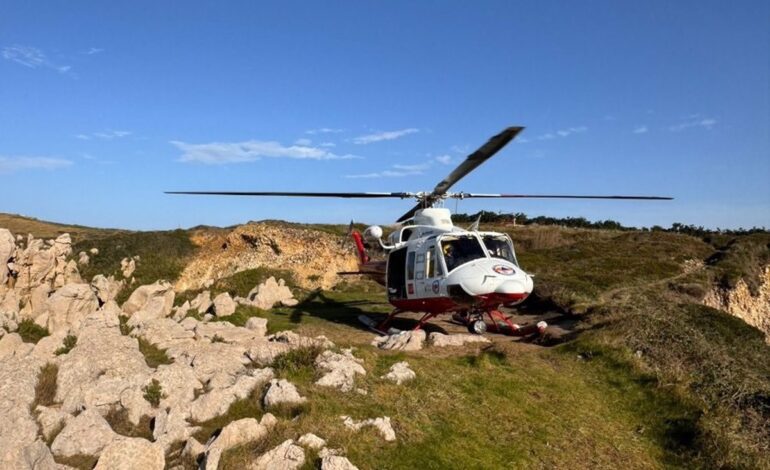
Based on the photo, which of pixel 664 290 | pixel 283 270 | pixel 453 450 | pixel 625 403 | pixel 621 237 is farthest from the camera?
pixel 621 237

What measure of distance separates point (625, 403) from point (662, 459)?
241cm

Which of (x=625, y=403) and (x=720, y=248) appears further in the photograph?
(x=720, y=248)

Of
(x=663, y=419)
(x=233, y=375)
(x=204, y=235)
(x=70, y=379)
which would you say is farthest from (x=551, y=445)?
(x=204, y=235)

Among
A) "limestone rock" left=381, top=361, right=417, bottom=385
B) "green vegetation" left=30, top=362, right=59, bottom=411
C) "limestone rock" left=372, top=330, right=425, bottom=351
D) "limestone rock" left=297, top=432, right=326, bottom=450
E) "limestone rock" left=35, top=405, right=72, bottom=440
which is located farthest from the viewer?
"limestone rock" left=372, top=330, right=425, bottom=351

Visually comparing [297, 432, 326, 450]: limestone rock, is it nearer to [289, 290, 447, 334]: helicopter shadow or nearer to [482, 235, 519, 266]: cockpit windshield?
[482, 235, 519, 266]: cockpit windshield

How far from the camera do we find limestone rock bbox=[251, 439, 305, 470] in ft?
26.4

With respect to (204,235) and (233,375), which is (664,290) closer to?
(233,375)

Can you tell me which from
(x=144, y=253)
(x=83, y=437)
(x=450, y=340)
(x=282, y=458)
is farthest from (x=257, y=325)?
(x=144, y=253)

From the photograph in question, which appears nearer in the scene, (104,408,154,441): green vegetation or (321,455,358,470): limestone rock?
(321,455,358,470): limestone rock

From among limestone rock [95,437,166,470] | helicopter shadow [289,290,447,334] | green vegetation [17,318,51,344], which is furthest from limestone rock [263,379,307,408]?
helicopter shadow [289,290,447,334]

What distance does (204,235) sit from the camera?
43125 millimetres

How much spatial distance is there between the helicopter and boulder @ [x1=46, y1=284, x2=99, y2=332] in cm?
565

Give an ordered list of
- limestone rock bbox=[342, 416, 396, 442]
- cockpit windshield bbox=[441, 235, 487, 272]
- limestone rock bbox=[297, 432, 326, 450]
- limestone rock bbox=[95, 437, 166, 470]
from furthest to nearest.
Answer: cockpit windshield bbox=[441, 235, 487, 272] → limestone rock bbox=[342, 416, 396, 442] → limestone rock bbox=[297, 432, 326, 450] → limestone rock bbox=[95, 437, 166, 470]

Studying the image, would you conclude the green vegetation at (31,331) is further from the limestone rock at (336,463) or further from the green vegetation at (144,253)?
the green vegetation at (144,253)
